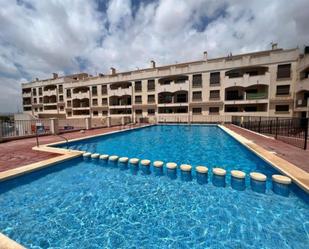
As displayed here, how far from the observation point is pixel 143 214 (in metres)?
3.98

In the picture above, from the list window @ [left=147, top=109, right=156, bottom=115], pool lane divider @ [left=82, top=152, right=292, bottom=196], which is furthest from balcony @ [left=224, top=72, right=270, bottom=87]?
pool lane divider @ [left=82, top=152, right=292, bottom=196]

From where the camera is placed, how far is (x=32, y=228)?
3479 millimetres

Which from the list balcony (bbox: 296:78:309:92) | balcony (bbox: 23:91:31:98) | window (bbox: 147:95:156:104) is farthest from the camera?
balcony (bbox: 23:91:31:98)

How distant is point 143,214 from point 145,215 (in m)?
0.06

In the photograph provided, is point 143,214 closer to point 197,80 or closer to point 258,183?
point 258,183

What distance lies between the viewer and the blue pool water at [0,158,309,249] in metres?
3.20

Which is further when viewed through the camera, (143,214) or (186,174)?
(186,174)

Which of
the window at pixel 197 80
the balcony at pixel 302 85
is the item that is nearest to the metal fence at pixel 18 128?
the window at pixel 197 80

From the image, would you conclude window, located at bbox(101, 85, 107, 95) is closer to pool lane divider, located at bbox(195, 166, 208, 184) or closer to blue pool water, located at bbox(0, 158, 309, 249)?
blue pool water, located at bbox(0, 158, 309, 249)

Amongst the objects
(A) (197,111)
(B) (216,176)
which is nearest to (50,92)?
(A) (197,111)

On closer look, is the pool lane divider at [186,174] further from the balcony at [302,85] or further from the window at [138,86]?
the window at [138,86]

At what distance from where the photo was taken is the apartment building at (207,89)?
23.4 metres

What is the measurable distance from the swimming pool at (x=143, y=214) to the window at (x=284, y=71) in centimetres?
2643

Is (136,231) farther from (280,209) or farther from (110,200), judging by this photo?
(280,209)
